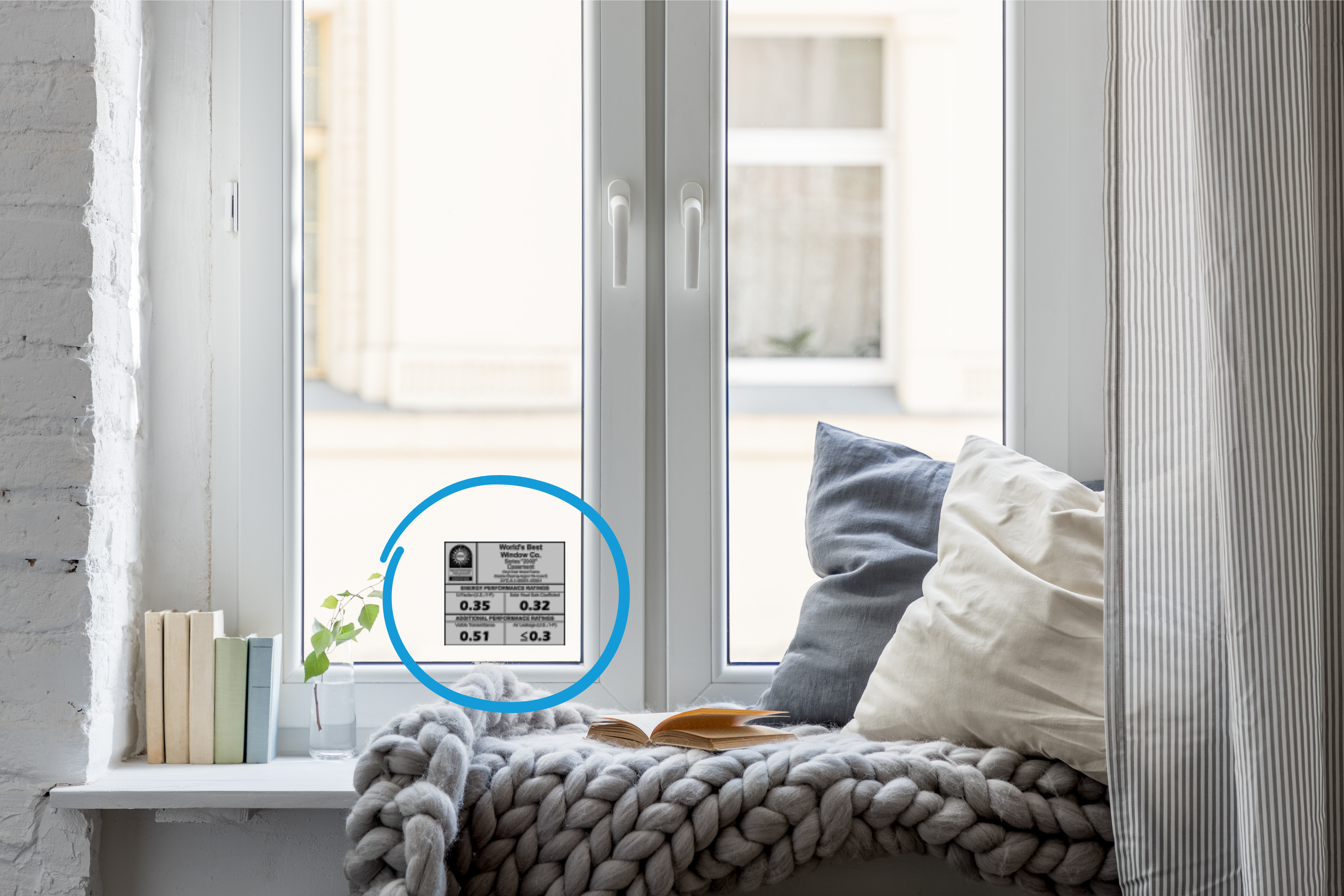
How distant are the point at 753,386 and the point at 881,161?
0.38 metres

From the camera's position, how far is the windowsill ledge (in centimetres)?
105

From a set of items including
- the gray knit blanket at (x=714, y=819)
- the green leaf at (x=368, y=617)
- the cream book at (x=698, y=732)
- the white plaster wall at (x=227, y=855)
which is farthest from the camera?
the green leaf at (x=368, y=617)

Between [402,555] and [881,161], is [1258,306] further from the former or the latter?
[402,555]

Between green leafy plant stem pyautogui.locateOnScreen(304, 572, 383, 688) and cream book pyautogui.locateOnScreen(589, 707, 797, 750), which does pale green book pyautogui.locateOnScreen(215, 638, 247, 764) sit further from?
cream book pyautogui.locateOnScreen(589, 707, 797, 750)

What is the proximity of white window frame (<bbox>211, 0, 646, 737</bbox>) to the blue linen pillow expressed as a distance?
245 mm

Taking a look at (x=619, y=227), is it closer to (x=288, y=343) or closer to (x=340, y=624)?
(x=288, y=343)

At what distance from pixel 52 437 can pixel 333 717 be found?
48 centimetres

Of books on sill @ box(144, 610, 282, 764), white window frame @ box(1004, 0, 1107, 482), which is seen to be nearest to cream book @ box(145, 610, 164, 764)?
books on sill @ box(144, 610, 282, 764)

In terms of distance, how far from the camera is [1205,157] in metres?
0.74

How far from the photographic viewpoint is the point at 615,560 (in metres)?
1.15

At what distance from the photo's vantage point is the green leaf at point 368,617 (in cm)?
124

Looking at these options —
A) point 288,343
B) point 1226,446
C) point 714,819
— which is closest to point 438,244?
point 288,343

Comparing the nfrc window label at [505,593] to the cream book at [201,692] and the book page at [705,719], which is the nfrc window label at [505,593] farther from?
the cream book at [201,692]

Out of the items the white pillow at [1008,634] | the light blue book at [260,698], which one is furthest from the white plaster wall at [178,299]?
the white pillow at [1008,634]
